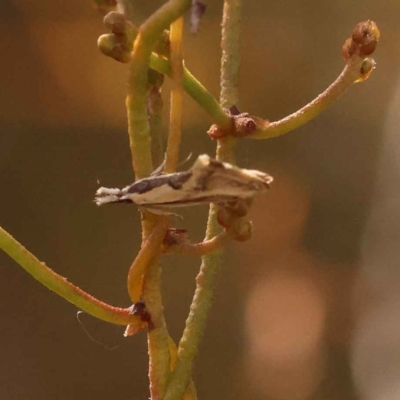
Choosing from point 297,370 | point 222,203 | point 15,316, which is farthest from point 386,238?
point 222,203

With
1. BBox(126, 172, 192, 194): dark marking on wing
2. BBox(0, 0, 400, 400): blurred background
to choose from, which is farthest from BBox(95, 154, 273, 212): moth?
BBox(0, 0, 400, 400): blurred background

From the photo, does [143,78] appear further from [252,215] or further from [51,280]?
[252,215]

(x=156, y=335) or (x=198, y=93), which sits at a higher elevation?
(x=198, y=93)

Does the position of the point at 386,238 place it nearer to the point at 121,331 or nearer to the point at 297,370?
the point at 297,370

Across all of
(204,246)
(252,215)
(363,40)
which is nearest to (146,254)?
(204,246)

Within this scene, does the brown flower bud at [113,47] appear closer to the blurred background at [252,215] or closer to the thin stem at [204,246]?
the thin stem at [204,246]

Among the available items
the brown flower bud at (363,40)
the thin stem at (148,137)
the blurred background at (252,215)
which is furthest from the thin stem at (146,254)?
the blurred background at (252,215)
